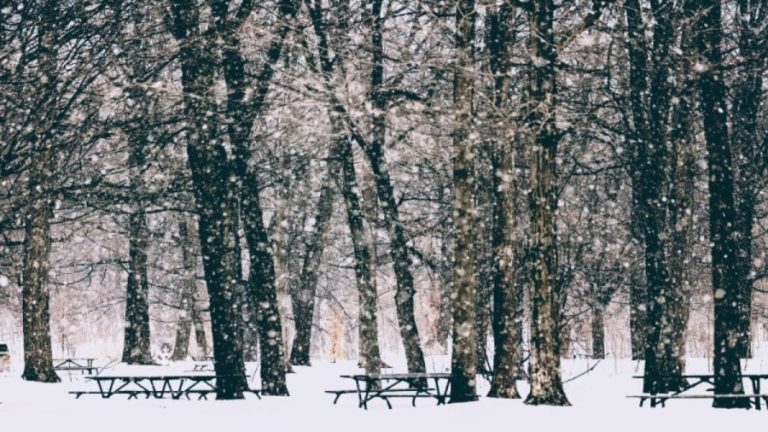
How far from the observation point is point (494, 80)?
51.5 ft

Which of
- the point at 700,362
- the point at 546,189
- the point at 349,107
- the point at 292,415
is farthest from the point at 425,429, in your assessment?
the point at 700,362

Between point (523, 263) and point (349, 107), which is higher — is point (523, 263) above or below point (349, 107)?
below

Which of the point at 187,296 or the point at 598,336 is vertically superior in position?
the point at 187,296

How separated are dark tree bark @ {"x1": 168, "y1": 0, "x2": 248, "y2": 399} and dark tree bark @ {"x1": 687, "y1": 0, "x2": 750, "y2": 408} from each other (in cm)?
719

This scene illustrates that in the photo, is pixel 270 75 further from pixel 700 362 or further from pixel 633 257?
pixel 700 362

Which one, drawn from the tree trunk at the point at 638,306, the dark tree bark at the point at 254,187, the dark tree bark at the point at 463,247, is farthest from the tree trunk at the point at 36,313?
the tree trunk at the point at 638,306

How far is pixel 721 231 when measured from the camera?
535 inches

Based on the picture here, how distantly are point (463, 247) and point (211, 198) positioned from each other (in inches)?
159

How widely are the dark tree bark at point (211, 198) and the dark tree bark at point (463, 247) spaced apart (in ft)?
12.0

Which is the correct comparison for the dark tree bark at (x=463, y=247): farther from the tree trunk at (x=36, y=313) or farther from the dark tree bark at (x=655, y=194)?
the tree trunk at (x=36, y=313)

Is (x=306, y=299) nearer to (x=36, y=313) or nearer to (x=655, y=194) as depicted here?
(x=36, y=313)

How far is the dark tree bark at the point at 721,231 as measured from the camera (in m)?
13.6

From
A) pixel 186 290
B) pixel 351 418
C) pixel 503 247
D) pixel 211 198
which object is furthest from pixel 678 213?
pixel 186 290

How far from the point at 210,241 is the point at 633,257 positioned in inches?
593
